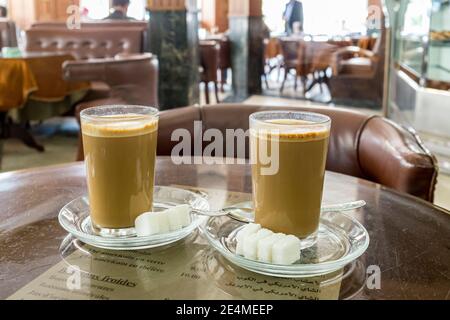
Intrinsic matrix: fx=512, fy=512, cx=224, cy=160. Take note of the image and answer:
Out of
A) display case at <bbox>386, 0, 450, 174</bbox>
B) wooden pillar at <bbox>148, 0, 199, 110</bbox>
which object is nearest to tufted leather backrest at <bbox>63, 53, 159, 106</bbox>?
wooden pillar at <bbox>148, 0, 199, 110</bbox>

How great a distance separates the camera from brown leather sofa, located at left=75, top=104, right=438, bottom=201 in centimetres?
113

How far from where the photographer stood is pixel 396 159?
3.84 ft

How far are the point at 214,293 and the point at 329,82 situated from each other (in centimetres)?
627

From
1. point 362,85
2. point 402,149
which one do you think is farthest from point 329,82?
point 402,149

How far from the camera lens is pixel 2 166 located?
3686mm

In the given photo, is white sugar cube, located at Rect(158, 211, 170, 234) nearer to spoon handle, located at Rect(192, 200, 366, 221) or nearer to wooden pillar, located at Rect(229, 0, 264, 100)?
spoon handle, located at Rect(192, 200, 366, 221)

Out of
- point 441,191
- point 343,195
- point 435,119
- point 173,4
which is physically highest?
point 173,4

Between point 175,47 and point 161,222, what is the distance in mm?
3897

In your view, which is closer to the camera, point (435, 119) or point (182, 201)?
point (182, 201)

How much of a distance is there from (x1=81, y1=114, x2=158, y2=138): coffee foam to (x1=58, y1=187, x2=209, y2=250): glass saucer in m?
0.14

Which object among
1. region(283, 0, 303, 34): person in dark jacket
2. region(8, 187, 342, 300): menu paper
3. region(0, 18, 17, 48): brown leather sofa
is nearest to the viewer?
region(8, 187, 342, 300): menu paper

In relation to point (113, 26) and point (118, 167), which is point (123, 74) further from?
point (118, 167)
